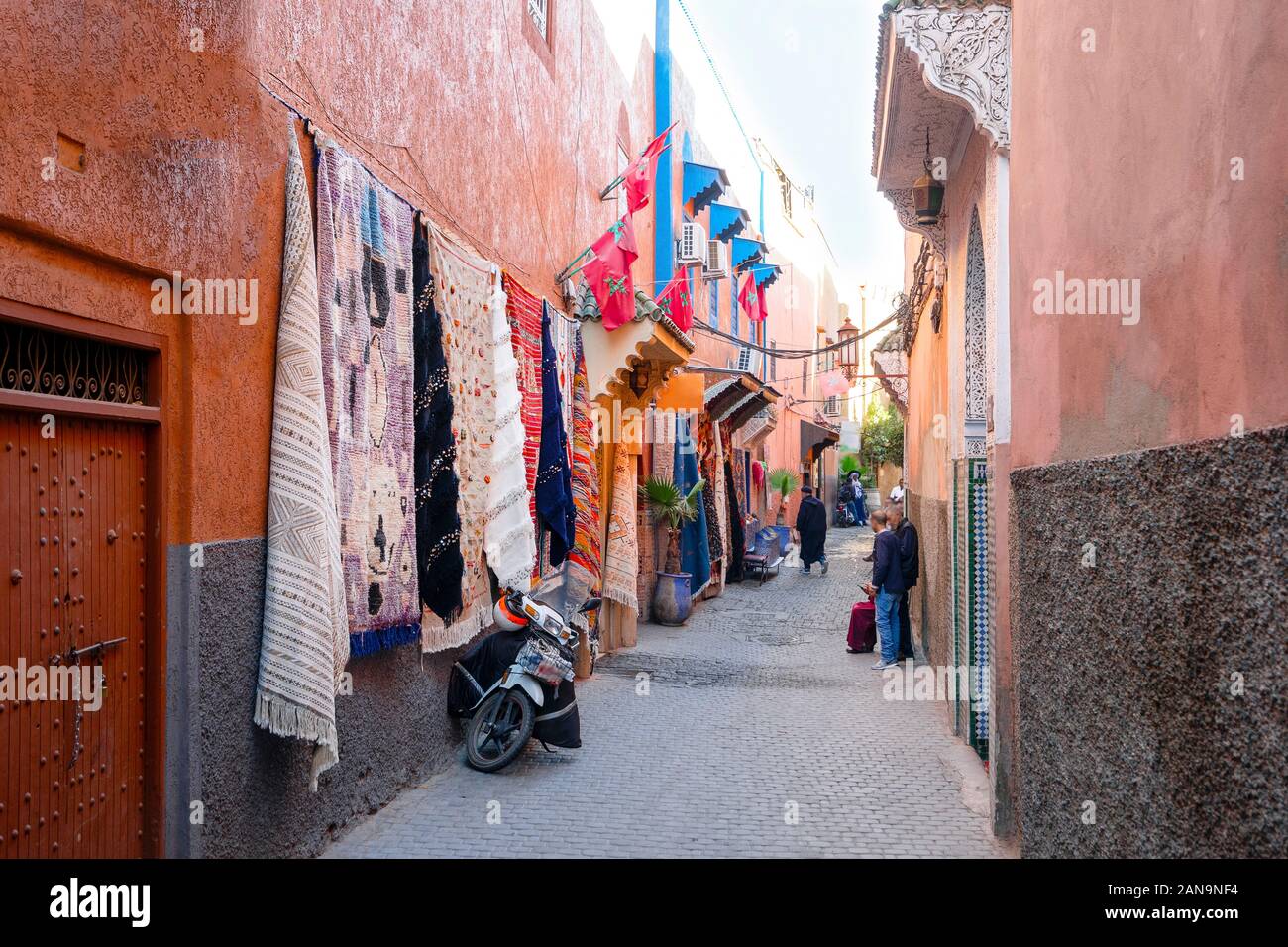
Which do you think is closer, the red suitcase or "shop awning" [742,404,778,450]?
the red suitcase

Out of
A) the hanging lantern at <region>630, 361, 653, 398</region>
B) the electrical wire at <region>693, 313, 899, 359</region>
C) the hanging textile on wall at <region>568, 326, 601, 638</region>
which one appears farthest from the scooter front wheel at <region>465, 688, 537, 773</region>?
the electrical wire at <region>693, 313, 899, 359</region>

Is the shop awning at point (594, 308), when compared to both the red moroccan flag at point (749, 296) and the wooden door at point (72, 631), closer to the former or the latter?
the wooden door at point (72, 631)

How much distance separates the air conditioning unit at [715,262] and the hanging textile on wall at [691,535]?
296 centimetres

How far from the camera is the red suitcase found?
42.1 feet

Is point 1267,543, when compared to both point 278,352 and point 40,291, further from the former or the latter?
point 278,352

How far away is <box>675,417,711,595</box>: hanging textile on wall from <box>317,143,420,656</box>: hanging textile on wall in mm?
10536

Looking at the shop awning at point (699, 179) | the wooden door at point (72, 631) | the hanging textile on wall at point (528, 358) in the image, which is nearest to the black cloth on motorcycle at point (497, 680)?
the hanging textile on wall at point (528, 358)

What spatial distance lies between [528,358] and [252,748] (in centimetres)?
465

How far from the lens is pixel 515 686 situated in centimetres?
713

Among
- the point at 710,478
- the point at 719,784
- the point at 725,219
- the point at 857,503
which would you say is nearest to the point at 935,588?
the point at 719,784

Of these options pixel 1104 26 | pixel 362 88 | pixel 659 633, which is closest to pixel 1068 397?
pixel 1104 26

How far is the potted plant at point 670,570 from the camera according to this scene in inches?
589

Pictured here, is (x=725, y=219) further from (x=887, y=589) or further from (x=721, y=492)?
(x=887, y=589)

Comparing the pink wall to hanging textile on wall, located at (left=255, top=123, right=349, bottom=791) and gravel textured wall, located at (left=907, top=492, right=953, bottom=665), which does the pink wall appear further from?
gravel textured wall, located at (left=907, top=492, right=953, bottom=665)
